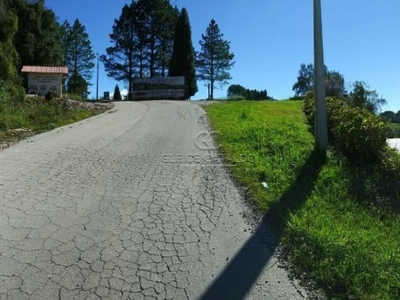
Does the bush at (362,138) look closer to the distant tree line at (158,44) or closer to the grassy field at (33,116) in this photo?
the grassy field at (33,116)

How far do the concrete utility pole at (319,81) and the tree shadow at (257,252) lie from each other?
2291mm

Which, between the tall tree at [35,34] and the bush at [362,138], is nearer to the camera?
the bush at [362,138]

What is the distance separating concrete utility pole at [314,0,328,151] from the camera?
27.2 feet

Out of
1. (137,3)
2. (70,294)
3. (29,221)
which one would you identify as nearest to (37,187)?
(29,221)

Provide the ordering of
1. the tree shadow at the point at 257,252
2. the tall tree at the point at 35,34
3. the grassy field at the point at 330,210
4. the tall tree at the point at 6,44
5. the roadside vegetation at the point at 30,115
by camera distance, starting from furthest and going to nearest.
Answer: the tall tree at the point at 35,34, the tall tree at the point at 6,44, the roadside vegetation at the point at 30,115, the grassy field at the point at 330,210, the tree shadow at the point at 257,252

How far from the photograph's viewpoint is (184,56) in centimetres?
5341

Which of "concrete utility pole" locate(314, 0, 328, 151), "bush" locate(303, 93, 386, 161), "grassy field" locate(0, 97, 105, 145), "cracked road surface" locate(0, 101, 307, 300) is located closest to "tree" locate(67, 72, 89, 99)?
"grassy field" locate(0, 97, 105, 145)

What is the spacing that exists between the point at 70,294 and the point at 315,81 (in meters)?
6.94

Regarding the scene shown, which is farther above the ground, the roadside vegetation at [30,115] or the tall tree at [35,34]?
the tall tree at [35,34]

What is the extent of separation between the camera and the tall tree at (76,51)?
201ft

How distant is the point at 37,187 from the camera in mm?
6250

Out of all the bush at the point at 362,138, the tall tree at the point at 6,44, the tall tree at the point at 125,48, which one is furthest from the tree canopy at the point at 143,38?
the bush at the point at 362,138

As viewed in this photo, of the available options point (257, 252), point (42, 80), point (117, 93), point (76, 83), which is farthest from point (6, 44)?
point (117, 93)

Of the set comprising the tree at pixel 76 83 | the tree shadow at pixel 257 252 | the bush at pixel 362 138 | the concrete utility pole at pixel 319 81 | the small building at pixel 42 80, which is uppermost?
the tree at pixel 76 83
